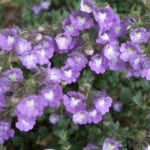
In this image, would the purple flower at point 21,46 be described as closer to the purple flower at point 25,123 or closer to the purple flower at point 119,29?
the purple flower at point 25,123

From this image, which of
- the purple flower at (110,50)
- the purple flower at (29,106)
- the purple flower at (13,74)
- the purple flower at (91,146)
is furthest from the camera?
the purple flower at (91,146)

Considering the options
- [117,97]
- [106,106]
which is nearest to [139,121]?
[117,97]

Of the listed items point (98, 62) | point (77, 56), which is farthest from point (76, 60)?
point (98, 62)

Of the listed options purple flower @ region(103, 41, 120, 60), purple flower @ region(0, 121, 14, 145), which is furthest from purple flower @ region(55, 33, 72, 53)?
purple flower @ region(0, 121, 14, 145)

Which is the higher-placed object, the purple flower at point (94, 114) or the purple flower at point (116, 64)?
the purple flower at point (116, 64)

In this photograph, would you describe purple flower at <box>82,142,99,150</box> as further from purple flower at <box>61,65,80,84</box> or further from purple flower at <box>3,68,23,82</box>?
purple flower at <box>3,68,23,82</box>

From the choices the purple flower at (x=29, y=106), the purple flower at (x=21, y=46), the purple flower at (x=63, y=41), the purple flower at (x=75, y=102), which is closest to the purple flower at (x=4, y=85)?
the purple flower at (x=29, y=106)
